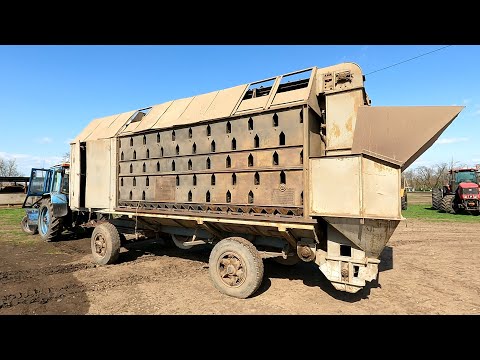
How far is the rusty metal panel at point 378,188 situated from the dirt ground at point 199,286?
1663mm

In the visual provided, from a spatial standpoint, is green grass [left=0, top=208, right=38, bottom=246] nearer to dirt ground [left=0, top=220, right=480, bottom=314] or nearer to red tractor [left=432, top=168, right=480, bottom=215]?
dirt ground [left=0, top=220, right=480, bottom=314]

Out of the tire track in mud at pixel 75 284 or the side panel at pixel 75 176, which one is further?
the side panel at pixel 75 176

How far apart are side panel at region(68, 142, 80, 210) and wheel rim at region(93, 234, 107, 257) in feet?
4.86

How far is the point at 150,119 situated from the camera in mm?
6988

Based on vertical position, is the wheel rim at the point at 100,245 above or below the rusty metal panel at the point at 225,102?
below

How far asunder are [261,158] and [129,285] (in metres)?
3.65

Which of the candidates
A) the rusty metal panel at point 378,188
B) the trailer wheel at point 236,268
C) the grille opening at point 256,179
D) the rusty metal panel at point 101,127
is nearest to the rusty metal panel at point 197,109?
the grille opening at point 256,179

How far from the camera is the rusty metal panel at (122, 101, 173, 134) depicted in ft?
22.5

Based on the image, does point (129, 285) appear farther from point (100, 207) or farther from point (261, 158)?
point (261, 158)

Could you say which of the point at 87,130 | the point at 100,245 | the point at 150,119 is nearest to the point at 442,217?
the point at 150,119

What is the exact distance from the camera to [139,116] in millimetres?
7668

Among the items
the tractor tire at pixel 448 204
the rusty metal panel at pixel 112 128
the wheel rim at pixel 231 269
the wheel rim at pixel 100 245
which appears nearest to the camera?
the wheel rim at pixel 231 269

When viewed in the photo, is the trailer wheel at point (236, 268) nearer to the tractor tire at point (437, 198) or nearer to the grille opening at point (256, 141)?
the grille opening at point (256, 141)

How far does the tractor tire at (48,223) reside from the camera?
10211mm
